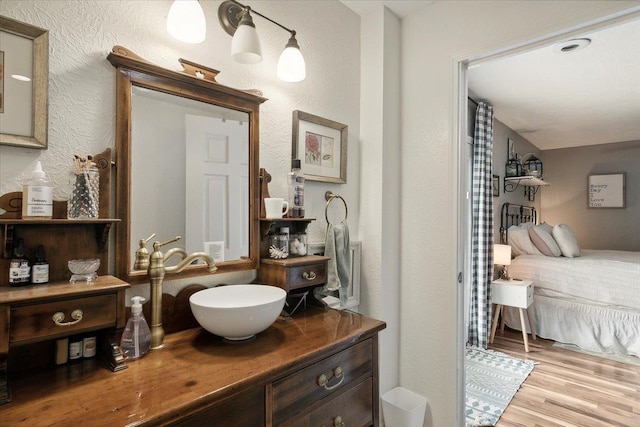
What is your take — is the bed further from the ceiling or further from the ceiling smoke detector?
the ceiling smoke detector

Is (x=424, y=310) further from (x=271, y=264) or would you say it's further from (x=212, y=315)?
(x=212, y=315)

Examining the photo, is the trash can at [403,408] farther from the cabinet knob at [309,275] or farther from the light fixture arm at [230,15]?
the light fixture arm at [230,15]

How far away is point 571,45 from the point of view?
229 cm

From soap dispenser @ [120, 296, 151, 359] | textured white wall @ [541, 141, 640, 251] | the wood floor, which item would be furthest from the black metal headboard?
soap dispenser @ [120, 296, 151, 359]

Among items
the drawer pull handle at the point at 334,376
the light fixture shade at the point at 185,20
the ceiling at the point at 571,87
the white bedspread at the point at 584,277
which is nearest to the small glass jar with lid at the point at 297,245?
the drawer pull handle at the point at 334,376

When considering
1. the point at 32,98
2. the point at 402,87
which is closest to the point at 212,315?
the point at 32,98

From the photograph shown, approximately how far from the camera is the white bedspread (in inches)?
121

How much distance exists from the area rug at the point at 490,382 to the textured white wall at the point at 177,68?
4.67 ft

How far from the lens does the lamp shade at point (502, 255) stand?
3.35m

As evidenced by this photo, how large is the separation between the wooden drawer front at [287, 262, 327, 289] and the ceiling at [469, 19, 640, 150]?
151 centimetres

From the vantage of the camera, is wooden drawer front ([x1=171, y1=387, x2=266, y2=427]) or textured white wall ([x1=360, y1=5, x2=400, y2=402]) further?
textured white wall ([x1=360, y1=5, x2=400, y2=402])

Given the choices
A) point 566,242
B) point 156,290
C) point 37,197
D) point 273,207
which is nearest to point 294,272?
point 273,207

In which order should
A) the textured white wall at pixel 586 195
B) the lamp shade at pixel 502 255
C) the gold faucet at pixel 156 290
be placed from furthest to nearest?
1. the textured white wall at pixel 586 195
2. the lamp shade at pixel 502 255
3. the gold faucet at pixel 156 290

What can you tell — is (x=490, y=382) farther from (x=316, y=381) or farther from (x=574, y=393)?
(x=316, y=381)
